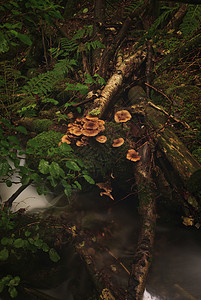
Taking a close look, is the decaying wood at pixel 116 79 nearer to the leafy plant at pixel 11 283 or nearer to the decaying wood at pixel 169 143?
the decaying wood at pixel 169 143

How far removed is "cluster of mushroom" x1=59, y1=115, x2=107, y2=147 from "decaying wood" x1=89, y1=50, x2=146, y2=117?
42 cm

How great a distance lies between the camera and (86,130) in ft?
10.1

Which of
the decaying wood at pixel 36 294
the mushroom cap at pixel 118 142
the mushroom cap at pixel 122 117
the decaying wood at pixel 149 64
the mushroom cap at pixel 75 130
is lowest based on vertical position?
the decaying wood at pixel 36 294

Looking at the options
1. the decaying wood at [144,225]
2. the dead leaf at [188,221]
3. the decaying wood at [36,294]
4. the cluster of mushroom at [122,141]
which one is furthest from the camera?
the cluster of mushroom at [122,141]

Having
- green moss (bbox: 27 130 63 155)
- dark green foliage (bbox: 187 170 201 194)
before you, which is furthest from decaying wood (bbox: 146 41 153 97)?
dark green foliage (bbox: 187 170 201 194)

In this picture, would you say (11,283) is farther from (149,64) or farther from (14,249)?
(149,64)

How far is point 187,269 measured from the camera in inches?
104

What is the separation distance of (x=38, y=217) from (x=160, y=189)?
2.07m

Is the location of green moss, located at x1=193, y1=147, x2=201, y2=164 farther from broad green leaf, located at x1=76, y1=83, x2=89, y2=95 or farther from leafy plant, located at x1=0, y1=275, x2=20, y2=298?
leafy plant, located at x1=0, y1=275, x2=20, y2=298

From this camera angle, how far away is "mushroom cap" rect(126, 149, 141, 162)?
3.13 m

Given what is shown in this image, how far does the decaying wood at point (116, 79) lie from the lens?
375cm

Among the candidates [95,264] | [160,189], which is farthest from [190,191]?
[95,264]

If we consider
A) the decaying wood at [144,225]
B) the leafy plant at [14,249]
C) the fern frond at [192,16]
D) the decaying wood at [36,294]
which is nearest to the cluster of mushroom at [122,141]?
the decaying wood at [144,225]

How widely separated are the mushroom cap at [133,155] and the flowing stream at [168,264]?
3.00ft
